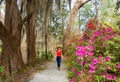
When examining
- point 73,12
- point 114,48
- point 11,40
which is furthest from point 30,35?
point 73,12

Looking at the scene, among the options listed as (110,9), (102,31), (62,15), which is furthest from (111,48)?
(110,9)

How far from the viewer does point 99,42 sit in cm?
1016

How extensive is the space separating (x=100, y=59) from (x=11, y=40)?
409 cm

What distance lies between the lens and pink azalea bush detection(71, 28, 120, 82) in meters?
8.27

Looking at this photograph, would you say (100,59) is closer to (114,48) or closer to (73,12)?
(114,48)

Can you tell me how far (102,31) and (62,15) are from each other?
730 inches

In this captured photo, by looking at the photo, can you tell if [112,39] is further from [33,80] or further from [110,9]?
[110,9]

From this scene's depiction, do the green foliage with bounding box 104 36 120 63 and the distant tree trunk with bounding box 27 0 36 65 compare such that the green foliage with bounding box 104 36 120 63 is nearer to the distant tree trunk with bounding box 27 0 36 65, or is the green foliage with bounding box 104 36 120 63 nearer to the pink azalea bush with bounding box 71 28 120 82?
the pink azalea bush with bounding box 71 28 120 82

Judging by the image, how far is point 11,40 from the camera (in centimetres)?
1071

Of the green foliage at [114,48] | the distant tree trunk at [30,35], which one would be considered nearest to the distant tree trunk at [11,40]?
the distant tree trunk at [30,35]

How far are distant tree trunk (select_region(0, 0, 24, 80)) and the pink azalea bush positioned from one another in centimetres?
253

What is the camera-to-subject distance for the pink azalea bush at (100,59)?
827cm

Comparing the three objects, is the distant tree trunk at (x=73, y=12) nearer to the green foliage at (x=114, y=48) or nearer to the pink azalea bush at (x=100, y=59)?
the pink azalea bush at (x=100, y=59)

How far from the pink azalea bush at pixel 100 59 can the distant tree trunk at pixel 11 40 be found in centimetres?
253
